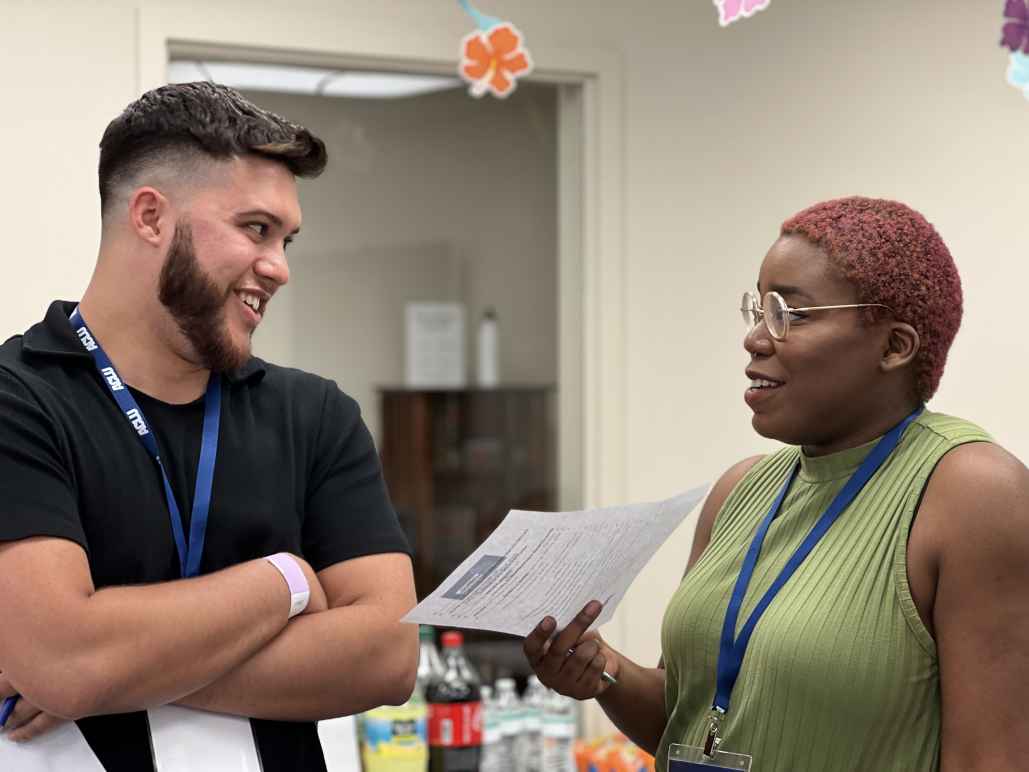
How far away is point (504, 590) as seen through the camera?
1.45 meters

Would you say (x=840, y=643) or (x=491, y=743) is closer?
(x=840, y=643)

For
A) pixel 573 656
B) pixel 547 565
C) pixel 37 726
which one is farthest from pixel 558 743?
pixel 37 726

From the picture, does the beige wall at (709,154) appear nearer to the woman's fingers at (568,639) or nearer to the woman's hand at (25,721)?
the woman's fingers at (568,639)

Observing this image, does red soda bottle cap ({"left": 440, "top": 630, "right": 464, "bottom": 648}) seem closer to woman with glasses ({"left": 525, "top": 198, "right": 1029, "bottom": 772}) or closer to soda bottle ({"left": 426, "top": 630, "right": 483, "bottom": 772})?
soda bottle ({"left": 426, "top": 630, "right": 483, "bottom": 772})

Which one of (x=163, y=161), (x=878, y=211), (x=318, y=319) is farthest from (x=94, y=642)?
(x=318, y=319)

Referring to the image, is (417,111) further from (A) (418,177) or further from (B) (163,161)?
(B) (163,161)

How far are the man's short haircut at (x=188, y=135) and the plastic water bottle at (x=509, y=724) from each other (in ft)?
7.46

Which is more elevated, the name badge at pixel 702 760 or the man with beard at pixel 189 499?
the man with beard at pixel 189 499

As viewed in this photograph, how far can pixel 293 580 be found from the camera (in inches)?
58.0

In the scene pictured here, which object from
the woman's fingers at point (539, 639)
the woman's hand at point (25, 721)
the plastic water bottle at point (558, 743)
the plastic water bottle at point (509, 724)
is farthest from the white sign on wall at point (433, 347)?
the woman's hand at point (25, 721)

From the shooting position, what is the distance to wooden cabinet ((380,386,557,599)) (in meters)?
3.90

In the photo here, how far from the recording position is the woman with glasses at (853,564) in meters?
1.35

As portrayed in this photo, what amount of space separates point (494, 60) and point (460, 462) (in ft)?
4.19

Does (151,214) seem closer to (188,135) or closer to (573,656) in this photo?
(188,135)
